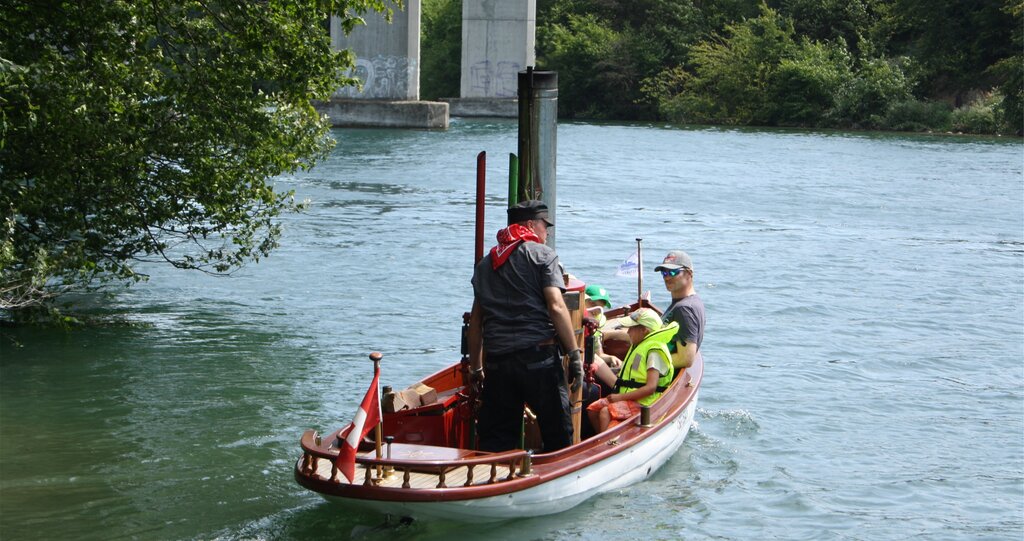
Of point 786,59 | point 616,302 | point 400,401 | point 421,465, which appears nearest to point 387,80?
point 786,59

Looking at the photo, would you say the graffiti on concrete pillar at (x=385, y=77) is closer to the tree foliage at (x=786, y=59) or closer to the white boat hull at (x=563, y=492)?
the tree foliage at (x=786, y=59)

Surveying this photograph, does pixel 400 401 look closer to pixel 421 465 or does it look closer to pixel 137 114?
pixel 421 465

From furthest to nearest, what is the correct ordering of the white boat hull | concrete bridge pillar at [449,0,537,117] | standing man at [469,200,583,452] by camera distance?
concrete bridge pillar at [449,0,537,117]
standing man at [469,200,583,452]
the white boat hull

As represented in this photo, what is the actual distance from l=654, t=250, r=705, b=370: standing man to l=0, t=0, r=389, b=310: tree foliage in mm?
3904

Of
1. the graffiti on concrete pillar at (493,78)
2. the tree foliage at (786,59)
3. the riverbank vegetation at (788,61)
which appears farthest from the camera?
the graffiti on concrete pillar at (493,78)

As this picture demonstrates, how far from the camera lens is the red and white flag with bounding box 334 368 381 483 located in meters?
7.57

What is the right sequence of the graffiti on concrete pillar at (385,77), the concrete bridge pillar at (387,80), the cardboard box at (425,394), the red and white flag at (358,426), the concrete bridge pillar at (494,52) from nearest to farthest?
1. the red and white flag at (358,426)
2. the cardboard box at (425,394)
3. the concrete bridge pillar at (387,80)
4. the graffiti on concrete pillar at (385,77)
5. the concrete bridge pillar at (494,52)

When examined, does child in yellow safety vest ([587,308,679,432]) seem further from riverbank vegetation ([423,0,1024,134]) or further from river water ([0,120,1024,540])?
riverbank vegetation ([423,0,1024,134])

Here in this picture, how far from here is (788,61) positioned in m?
61.8

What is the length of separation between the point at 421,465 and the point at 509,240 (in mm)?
1498

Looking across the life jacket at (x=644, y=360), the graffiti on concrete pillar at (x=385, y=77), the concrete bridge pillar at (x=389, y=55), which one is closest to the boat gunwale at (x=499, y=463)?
the life jacket at (x=644, y=360)

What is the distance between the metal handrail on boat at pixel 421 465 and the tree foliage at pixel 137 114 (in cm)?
342

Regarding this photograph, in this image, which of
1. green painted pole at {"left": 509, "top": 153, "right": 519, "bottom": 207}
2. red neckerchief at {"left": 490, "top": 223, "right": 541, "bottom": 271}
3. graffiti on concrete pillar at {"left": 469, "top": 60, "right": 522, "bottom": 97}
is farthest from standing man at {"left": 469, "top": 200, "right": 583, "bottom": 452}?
graffiti on concrete pillar at {"left": 469, "top": 60, "right": 522, "bottom": 97}

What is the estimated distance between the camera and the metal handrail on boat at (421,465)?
7.90 m
